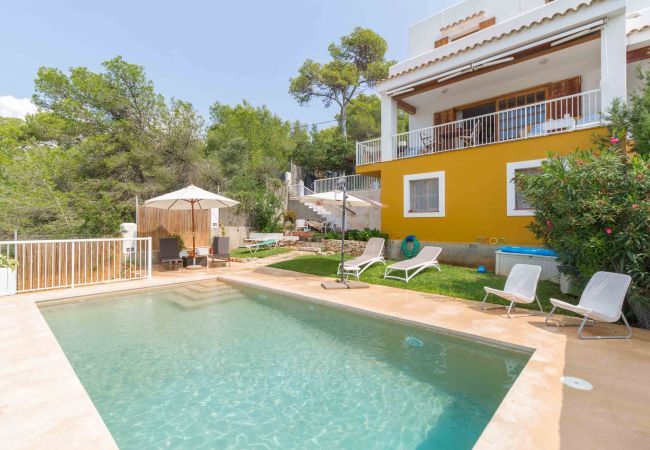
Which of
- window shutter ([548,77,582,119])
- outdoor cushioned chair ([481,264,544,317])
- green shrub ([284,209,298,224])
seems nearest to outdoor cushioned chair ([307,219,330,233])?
green shrub ([284,209,298,224])

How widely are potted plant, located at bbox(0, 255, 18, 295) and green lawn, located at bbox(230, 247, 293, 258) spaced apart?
8676 millimetres

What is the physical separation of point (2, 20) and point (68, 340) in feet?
54.7

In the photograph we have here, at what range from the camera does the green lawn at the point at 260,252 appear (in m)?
15.8

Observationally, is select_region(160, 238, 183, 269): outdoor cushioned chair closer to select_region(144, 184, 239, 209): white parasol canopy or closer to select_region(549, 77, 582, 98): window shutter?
select_region(144, 184, 239, 209): white parasol canopy

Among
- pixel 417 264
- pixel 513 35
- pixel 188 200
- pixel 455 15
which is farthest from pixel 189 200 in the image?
pixel 455 15

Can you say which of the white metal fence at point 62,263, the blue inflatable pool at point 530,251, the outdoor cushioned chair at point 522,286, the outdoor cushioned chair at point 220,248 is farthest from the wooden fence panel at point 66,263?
the blue inflatable pool at point 530,251

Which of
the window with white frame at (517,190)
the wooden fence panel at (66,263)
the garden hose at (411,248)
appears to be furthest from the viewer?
the garden hose at (411,248)

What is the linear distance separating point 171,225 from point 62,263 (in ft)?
17.9

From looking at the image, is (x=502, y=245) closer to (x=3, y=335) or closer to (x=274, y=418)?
(x=274, y=418)

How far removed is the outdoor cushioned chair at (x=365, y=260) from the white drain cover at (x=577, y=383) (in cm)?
646

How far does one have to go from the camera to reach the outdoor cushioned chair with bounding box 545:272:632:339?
5020mm

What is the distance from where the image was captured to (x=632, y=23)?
10570 mm

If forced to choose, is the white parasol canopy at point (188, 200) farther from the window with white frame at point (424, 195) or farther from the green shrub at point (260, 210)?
the window with white frame at point (424, 195)

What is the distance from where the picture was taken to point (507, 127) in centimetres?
1254
